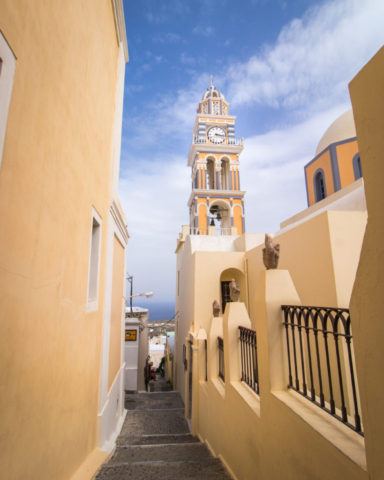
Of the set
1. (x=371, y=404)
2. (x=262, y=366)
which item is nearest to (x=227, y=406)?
(x=262, y=366)

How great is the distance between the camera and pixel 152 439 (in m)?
6.66

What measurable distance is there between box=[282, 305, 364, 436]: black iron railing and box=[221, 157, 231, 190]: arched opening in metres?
15.7

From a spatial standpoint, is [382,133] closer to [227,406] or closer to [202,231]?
[227,406]

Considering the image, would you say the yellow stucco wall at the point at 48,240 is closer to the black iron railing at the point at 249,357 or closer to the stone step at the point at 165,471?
the stone step at the point at 165,471

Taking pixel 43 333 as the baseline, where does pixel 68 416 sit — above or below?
below

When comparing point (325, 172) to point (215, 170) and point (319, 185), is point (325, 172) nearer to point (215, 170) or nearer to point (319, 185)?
point (319, 185)

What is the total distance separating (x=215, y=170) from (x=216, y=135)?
293cm

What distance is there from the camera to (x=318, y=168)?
38.9ft

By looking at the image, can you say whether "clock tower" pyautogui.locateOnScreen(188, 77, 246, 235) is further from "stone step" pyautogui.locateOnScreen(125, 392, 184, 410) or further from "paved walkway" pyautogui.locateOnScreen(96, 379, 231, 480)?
"paved walkway" pyautogui.locateOnScreen(96, 379, 231, 480)

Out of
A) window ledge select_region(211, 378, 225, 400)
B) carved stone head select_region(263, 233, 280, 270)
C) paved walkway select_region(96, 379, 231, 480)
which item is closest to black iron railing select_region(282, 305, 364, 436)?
carved stone head select_region(263, 233, 280, 270)

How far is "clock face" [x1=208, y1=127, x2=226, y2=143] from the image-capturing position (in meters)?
20.4

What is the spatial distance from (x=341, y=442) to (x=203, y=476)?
2479 mm

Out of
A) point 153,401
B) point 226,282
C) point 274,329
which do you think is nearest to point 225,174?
point 226,282

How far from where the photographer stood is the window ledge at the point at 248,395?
3634 mm
